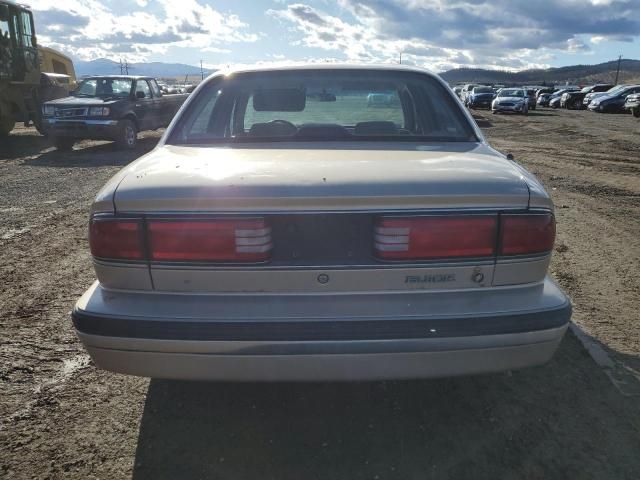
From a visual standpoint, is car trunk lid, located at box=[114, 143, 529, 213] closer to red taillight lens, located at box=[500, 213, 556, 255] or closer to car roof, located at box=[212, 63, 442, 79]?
red taillight lens, located at box=[500, 213, 556, 255]

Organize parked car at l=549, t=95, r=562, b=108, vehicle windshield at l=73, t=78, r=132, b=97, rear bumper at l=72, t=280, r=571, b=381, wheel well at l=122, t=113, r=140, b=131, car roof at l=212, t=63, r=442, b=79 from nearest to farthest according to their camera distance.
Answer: rear bumper at l=72, t=280, r=571, b=381 < car roof at l=212, t=63, r=442, b=79 < wheel well at l=122, t=113, r=140, b=131 < vehicle windshield at l=73, t=78, r=132, b=97 < parked car at l=549, t=95, r=562, b=108

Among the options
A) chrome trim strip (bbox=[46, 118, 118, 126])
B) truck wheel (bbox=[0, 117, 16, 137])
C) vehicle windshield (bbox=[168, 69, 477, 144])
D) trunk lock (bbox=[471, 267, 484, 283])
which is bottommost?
truck wheel (bbox=[0, 117, 16, 137])

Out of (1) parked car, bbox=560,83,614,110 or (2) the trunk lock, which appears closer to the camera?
(2) the trunk lock

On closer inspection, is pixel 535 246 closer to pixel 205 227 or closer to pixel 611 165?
pixel 205 227

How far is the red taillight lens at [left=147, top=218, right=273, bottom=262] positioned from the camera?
198 centimetres

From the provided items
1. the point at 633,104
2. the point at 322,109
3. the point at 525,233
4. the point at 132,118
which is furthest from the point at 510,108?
the point at 525,233

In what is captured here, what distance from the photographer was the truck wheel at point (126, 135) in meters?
12.1

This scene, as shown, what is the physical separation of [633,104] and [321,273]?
98.1ft

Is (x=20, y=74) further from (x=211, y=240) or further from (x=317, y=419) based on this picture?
(x=317, y=419)

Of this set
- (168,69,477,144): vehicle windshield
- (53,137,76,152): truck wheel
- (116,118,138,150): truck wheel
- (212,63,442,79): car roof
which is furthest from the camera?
(53,137,76,152): truck wheel

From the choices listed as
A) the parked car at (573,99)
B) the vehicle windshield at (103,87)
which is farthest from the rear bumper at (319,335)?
the parked car at (573,99)

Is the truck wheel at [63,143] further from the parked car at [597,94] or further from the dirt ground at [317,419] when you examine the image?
the parked car at [597,94]

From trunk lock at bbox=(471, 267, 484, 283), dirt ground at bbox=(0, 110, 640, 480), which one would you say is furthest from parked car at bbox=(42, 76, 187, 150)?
trunk lock at bbox=(471, 267, 484, 283)

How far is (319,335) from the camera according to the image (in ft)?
6.29
